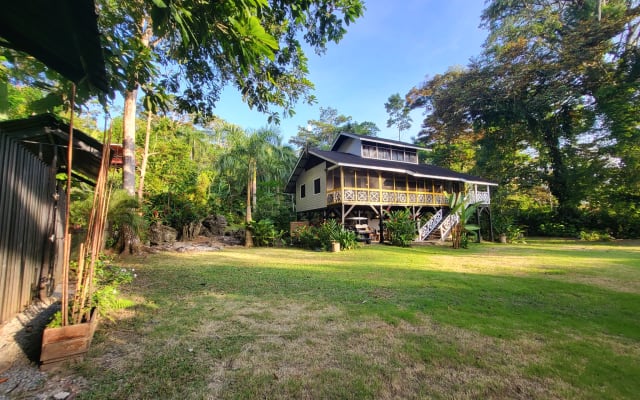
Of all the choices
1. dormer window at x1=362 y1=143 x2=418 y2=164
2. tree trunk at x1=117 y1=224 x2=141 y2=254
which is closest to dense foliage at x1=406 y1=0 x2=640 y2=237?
dormer window at x1=362 y1=143 x2=418 y2=164

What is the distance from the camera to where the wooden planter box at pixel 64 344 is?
2.34m

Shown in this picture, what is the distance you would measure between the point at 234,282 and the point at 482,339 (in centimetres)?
444

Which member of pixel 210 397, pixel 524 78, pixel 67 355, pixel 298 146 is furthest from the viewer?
pixel 298 146

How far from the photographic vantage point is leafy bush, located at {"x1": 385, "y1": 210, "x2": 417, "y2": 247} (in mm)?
13992

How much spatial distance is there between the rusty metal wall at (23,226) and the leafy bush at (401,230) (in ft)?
42.2

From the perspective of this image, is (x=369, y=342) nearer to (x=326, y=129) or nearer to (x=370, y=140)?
(x=370, y=140)

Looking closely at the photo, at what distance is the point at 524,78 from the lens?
2122 centimetres

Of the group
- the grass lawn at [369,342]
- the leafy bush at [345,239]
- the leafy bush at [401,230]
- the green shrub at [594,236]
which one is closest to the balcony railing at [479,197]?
the green shrub at [594,236]

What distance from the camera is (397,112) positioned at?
3831 cm

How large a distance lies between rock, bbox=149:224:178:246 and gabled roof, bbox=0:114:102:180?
22.0 feet

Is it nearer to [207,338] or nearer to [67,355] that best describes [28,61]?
[67,355]

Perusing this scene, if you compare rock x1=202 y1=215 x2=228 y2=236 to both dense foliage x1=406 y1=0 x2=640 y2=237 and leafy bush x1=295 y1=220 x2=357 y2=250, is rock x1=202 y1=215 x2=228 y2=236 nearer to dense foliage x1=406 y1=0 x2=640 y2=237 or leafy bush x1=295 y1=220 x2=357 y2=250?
leafy bush x1=295 y1=220 x2=357 y2=250

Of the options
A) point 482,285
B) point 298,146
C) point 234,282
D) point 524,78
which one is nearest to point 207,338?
point 234,282

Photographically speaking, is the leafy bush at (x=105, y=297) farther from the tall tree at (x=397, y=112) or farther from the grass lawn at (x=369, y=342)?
the tall tree at (x=397, y=112)
